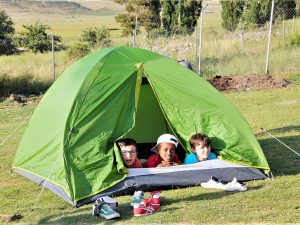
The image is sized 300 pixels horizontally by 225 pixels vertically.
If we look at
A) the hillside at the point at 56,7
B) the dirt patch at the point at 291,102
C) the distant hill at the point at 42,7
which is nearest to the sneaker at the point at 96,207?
the dirt patch at the point at 291,102

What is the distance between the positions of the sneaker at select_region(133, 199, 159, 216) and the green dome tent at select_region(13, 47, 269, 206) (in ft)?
2.49

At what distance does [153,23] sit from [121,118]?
2532 cm

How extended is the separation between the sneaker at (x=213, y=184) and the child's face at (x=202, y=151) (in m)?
0.40

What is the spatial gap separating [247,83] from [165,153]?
32.3ft

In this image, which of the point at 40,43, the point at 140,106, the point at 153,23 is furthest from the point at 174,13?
the point at 140,106

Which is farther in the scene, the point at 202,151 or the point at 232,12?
the point at 232,12

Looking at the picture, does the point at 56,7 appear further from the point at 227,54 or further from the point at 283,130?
the point at 283,130

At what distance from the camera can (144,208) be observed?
627 centimetres

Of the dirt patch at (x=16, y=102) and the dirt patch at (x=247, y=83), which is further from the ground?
the dirt patch at (x=247, y=83)

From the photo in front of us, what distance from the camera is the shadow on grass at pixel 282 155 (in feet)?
26.3

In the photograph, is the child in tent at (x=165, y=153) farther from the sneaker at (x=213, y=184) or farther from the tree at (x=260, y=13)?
the tree at (x=260, y=13)

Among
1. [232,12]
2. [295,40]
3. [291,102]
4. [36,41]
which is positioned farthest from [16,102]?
[232,12]

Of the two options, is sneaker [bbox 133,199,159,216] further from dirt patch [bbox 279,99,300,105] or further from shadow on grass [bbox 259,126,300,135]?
dirt patch [bbox 279,99,300,105]

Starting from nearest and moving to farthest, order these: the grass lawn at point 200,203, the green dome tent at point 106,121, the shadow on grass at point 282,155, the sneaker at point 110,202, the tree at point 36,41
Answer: the grass lawn at point 200,203 → the sneaker at point 110,202 → the green dome tent at point 106,121 → the shadow on grass at point 282,155 → the tree at point 36,41
